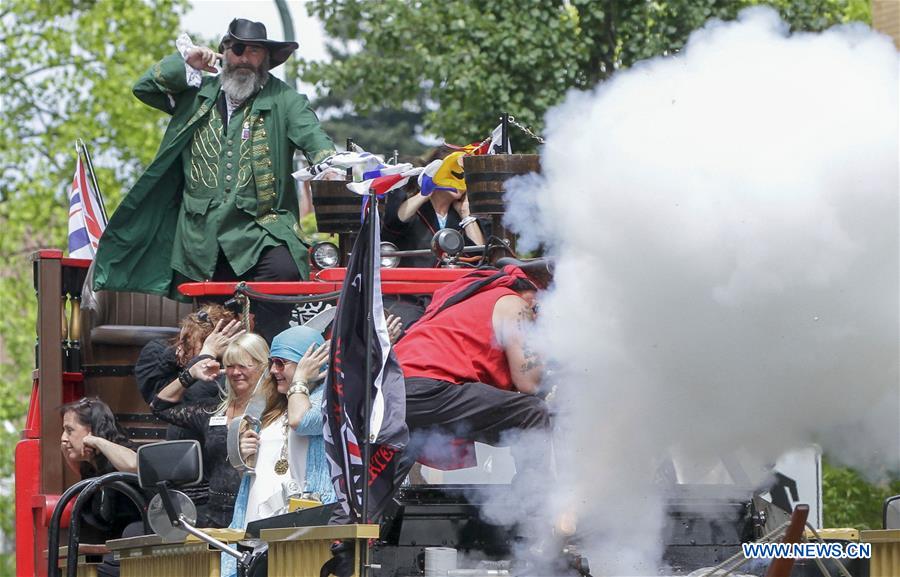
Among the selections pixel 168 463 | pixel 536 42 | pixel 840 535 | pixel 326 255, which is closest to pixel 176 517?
pixel 168 463

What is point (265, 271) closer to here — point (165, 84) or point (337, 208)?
point (337, 208)

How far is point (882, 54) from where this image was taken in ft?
20.2

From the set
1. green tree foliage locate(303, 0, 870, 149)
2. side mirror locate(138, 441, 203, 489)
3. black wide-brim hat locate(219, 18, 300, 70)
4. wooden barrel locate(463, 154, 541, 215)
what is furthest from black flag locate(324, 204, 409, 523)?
green tree foliage locate(303, 0, 870, 149)

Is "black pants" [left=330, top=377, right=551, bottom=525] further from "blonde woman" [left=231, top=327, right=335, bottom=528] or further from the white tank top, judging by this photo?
the white tank top

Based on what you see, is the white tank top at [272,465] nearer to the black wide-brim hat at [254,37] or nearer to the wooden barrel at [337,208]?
the wooden barrel at [337,208]

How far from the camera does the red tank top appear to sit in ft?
22.9

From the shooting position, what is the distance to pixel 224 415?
7.99 m

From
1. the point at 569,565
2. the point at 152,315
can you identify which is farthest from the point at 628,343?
the point at 152,315

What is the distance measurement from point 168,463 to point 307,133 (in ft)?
10.9

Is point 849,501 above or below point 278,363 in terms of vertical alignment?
below

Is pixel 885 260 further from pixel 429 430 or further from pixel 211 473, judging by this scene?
pixel 211 473

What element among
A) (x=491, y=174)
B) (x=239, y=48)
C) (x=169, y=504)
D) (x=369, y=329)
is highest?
(x=239, y=48)

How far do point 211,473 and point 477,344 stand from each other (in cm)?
154

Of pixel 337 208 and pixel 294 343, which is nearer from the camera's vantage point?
pixel 294 343
